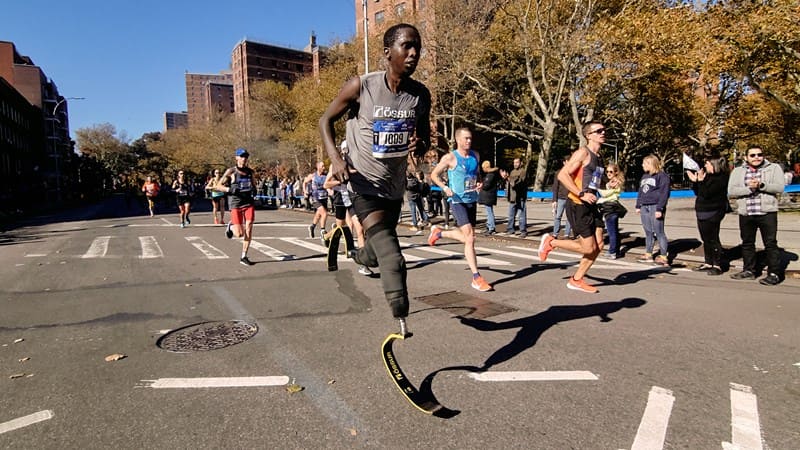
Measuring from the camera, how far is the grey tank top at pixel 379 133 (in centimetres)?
321

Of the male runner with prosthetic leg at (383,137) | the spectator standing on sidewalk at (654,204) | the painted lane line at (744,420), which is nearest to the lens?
the painted lane line at (744,420)

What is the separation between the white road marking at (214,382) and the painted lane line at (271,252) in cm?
548

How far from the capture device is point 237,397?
3.10m

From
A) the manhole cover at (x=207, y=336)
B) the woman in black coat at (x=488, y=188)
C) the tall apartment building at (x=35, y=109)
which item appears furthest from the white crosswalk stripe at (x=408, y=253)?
the tall apartment building at (x=35, y=109)

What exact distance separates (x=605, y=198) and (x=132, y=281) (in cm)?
766

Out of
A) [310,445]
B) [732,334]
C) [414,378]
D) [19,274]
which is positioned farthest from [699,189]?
[19,274]

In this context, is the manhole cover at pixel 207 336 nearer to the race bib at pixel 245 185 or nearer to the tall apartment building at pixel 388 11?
the race bib at pixel 245 185

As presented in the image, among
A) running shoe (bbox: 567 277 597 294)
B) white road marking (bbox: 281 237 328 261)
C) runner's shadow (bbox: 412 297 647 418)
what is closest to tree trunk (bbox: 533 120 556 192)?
white road marking (bbox: 281 237 328 261)

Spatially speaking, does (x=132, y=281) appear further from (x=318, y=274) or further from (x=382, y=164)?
(x=382, y=164)

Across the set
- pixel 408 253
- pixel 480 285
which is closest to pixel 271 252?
pixel 408 253

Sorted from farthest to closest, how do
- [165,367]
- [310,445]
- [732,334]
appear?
[732,334], [165,367], [310,445]

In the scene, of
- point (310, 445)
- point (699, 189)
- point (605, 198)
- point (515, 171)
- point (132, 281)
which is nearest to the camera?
point (310, 445)

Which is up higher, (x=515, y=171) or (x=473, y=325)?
(x=515, y=171)

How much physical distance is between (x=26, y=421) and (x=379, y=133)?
264 cm
